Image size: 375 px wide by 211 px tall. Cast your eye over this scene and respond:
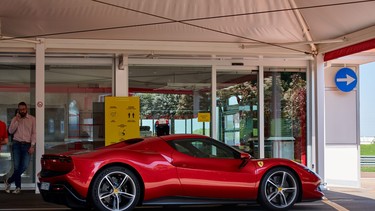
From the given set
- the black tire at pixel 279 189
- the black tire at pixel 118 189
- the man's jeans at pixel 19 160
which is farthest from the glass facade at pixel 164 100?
the black tire at pixel 118 189

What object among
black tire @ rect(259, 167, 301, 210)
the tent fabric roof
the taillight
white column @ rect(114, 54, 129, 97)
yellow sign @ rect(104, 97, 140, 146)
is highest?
the tent fabric roof

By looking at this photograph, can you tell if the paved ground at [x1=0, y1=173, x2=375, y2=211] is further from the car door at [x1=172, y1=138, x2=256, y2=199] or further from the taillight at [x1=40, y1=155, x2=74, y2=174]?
the taillight at [x1=40, y1=155, x2=74, y2=174]

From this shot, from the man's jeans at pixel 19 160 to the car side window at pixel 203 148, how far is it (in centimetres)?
413

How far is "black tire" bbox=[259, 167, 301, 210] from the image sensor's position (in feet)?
25.8

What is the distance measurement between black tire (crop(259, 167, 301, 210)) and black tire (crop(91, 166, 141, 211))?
1.99 metres

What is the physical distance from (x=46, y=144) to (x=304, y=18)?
6.33 meters

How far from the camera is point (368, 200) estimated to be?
9.65 metres

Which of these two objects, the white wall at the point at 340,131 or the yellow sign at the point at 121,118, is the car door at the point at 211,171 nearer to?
the yellow sign at the point at 121,118

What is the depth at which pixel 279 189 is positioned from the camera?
26.2 feet

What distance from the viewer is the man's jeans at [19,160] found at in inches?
409

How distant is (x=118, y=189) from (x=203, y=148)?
148 centimetres

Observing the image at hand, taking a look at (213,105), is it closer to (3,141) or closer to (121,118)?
(121,118)

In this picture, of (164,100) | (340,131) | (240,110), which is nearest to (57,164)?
(164,100)

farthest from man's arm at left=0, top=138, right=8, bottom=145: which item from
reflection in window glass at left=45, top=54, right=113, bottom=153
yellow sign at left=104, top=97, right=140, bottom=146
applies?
yellow sign at left=104, top=97, right=140, bottom=146
